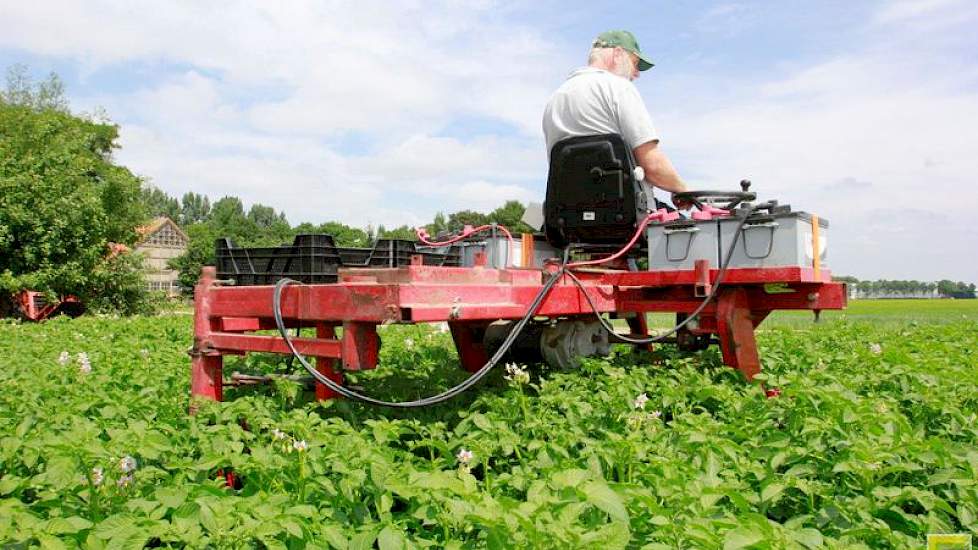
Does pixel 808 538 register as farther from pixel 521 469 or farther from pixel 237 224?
pixel 237 224

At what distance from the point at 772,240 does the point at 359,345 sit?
2315mm

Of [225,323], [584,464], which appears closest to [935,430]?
[584,464]

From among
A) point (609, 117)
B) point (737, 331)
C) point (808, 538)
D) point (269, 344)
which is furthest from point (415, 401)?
point (609, 117)

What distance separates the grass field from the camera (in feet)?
6.34

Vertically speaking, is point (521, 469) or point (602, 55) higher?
point (602, 55)

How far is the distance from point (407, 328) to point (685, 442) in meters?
6.28

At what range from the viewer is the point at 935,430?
3.32 meters

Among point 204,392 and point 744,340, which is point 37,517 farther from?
point 744,340

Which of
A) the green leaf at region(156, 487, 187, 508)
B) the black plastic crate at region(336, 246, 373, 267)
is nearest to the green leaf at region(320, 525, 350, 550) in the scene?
the green leaf at region(156, 487, 187, 508)

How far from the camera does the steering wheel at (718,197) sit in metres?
4.25

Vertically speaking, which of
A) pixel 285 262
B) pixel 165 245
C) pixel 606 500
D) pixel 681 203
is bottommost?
pixel 606 500

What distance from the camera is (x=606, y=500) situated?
1.95m

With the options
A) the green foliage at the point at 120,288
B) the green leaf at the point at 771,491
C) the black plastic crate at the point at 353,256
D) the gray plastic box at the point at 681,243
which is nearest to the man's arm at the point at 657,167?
the gray plastic box at the point at 681,243

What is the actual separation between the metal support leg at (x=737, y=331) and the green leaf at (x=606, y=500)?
245 centimetres
